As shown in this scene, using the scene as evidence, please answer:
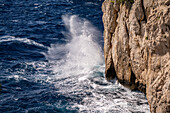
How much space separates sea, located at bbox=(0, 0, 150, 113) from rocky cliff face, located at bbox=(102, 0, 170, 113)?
7.40ft

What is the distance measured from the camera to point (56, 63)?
29.9m

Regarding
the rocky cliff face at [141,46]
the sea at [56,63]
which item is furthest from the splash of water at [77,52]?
the rocky cliff face at [141,46]

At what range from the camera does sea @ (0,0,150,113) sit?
21.3 m

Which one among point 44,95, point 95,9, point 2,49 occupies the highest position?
point 95,9

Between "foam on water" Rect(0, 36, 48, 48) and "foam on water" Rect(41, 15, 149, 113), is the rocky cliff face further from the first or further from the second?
"foam on water" Rect(0, 36, 48, 48)

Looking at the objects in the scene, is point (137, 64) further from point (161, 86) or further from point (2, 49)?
point (2, 49)

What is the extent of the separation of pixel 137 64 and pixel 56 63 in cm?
1251

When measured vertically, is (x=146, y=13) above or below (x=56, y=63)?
above

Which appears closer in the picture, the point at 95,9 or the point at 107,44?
the point at 107,44

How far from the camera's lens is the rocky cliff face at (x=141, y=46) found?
16.1 m

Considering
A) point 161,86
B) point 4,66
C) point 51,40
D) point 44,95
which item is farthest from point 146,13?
point 51,40

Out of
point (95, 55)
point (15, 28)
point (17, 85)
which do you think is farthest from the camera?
point (15, 28)

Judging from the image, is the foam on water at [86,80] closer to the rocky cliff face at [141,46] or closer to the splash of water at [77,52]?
the splash of water at [77,52]

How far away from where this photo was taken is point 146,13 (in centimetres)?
1866
